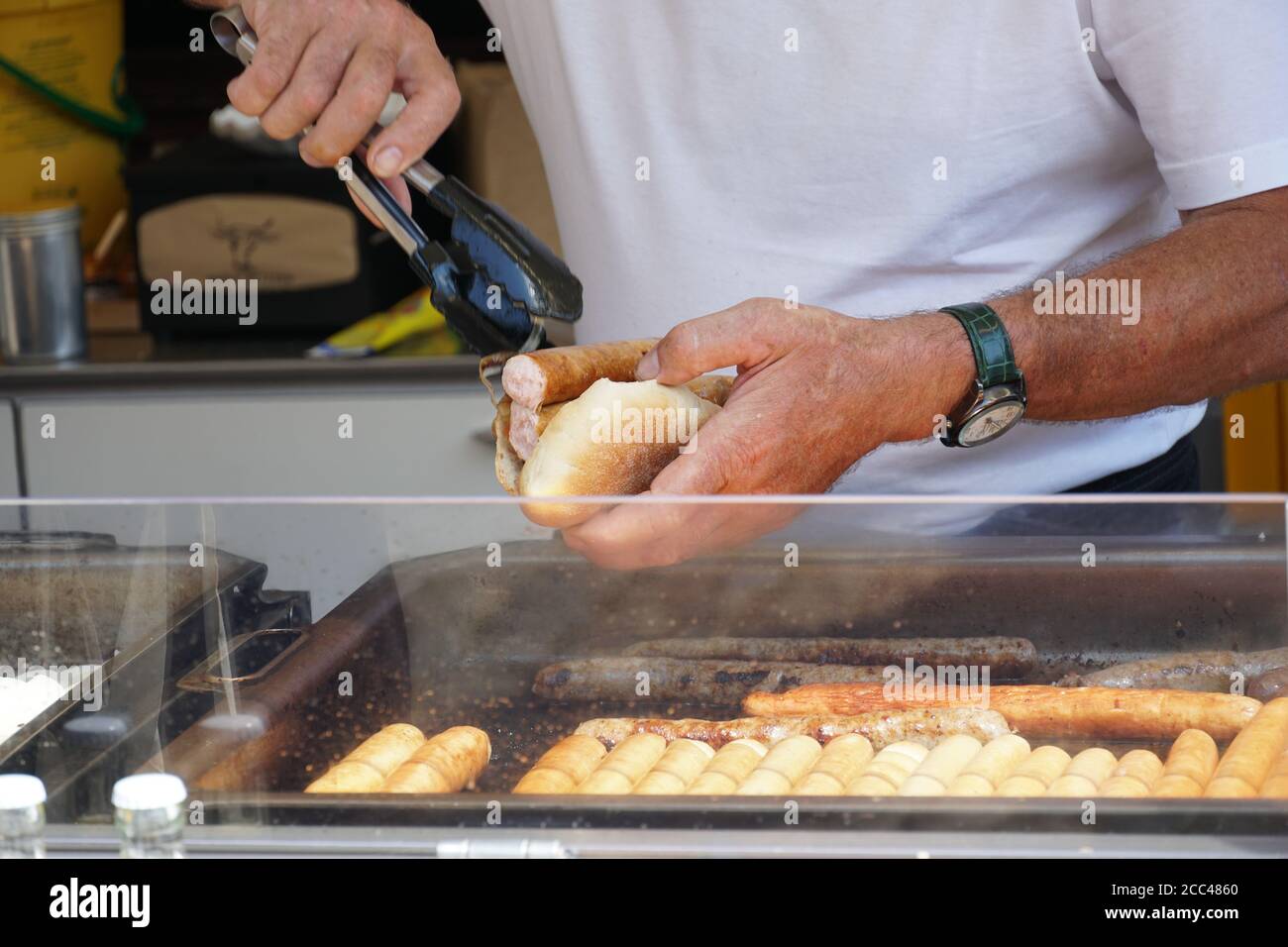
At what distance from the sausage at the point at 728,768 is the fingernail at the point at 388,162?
2.24 ft

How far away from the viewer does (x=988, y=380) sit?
1.38 m

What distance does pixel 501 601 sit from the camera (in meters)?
1.11

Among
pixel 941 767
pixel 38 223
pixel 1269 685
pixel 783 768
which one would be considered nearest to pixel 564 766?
pixel 783 768

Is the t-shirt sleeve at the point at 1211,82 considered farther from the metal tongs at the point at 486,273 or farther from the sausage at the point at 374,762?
the sausage at the point at 374,762

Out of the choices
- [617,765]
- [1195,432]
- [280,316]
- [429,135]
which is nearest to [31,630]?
[617,765]

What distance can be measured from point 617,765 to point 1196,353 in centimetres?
82

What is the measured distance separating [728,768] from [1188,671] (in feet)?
1.18

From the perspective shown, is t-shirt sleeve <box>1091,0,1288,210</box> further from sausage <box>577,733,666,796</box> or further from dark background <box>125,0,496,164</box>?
dark background <box>125,0,496,164</box>

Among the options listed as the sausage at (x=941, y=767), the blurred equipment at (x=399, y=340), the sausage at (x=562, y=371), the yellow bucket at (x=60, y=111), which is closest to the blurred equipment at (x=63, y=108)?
the yellow bucket at (x=60, y=111)

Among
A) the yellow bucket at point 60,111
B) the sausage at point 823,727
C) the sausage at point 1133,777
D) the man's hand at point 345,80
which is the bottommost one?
the sausage at point 1133,777

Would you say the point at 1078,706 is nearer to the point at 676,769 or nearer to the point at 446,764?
the point at 676,769


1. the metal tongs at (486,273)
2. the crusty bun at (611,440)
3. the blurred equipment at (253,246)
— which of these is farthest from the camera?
the blurred equipment at (253,246)

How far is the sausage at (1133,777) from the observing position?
926 mm
